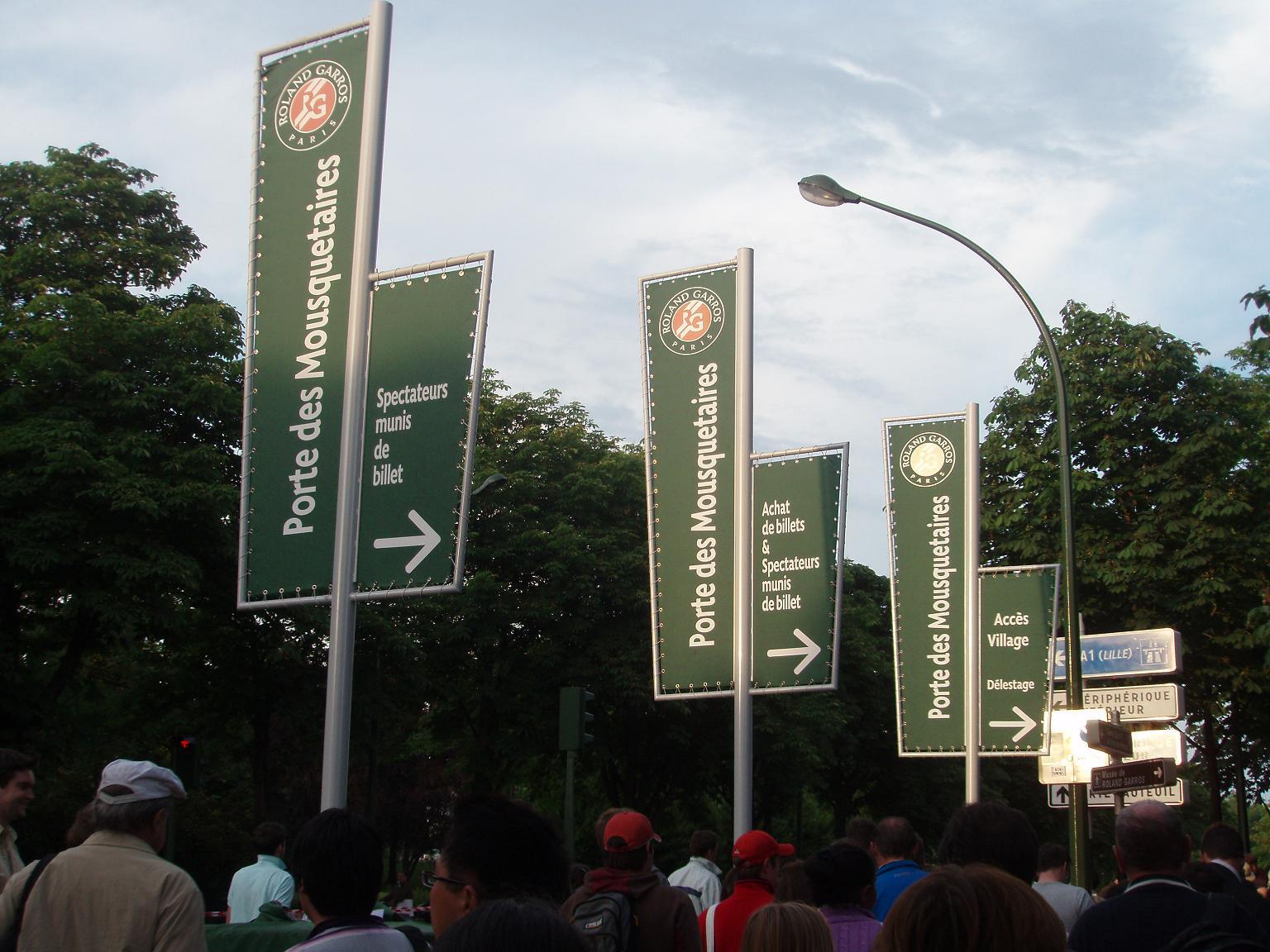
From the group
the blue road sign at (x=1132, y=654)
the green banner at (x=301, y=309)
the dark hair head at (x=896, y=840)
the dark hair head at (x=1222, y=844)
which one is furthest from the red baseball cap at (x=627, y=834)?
the blue road sign at (x=1132, y=654)

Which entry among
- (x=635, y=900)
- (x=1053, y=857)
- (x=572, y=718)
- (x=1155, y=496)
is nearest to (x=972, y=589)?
(x=572, y=718)

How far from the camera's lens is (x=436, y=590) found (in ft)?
30.2

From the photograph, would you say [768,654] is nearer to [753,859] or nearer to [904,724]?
[904,724]

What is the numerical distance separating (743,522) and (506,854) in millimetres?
9970

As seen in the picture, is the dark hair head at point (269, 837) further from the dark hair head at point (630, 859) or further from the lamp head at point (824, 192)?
the lamp head at point (824, 192)

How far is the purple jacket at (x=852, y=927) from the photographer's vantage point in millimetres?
5895

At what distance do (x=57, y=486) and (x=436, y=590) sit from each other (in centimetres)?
2036

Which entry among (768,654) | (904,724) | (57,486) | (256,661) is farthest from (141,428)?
(768,654)

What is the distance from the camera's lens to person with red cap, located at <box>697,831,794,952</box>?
6.88 metres

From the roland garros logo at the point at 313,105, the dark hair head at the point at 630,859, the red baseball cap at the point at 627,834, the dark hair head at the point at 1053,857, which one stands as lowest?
the dark hair head at the point at 1053,857

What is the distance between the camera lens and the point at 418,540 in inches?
369

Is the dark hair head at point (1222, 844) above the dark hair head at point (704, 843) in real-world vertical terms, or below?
above

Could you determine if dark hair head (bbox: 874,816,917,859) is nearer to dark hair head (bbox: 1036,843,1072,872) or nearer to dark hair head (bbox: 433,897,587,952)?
dark hair head (bbox: 1036,843,1072,872)

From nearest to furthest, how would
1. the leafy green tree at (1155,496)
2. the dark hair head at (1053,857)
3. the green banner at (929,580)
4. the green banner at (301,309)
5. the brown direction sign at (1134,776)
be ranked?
the dark hair head at (1053,857) → the green banner at (301,309) → the brown direction sign at (1134,776) → the green banner at (929,580) → the leafy green tree at (1155,496)
